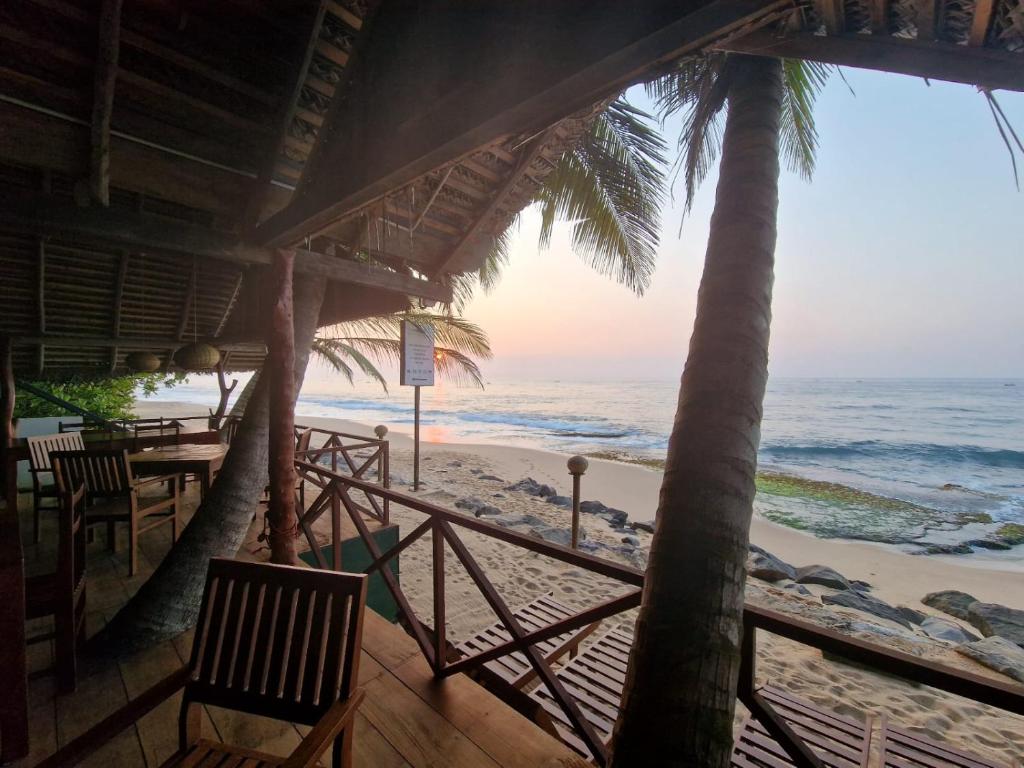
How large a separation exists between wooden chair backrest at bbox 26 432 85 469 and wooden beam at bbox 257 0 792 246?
4.65m

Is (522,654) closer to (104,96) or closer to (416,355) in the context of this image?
(104,96)

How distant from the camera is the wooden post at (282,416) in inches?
118

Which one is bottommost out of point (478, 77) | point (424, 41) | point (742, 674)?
point (742, 674)

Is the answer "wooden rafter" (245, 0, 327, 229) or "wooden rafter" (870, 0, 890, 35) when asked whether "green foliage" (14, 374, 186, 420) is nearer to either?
"wooden rafter" (245, 0, 327, 229)

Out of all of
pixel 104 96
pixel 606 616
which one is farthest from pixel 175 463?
pixel 606 616

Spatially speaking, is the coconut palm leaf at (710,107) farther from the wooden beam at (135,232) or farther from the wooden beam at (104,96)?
the wooden beam at (135,232)

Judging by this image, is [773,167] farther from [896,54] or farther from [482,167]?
[482,167]

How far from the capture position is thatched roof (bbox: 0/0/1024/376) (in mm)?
1050

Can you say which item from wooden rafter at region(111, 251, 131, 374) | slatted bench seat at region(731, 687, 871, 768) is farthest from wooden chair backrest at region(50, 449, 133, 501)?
slatted bench seat at region(731, 687, 871, 768)

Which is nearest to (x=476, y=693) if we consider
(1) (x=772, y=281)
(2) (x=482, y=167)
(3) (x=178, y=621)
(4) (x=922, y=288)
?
(3) (x=178, y=621)

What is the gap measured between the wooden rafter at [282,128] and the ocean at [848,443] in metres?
12.2

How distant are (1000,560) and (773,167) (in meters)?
12.5

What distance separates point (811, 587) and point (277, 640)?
7.67 m

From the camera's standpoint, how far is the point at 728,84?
1535mm
